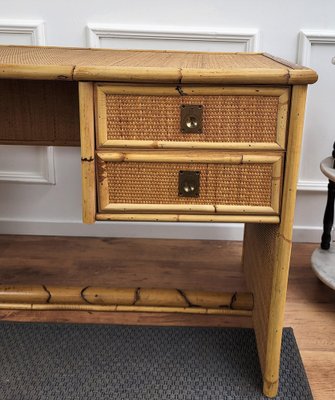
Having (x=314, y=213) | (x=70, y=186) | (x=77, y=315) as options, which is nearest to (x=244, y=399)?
(x=77, y=315)

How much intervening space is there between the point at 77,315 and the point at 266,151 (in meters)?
0.79

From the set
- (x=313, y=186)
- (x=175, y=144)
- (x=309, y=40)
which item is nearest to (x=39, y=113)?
(x=175, y=144)

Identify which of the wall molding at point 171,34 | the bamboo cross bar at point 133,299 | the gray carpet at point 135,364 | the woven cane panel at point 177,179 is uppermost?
the wall molding at point 171,34

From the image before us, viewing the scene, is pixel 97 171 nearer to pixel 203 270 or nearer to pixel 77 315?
pixel 77 315

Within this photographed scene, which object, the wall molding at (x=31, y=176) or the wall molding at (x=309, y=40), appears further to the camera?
the wall molding at (x=31, y=176)

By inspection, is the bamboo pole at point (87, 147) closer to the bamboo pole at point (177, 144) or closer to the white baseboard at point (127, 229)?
the bamboo pole at point (177, 144)

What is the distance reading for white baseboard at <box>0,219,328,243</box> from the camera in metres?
1.92

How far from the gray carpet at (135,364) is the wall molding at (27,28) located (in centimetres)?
98

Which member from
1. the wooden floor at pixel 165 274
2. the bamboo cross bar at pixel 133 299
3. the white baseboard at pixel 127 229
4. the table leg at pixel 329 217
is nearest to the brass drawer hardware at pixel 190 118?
the bamboo cross bar at pixel 133 299

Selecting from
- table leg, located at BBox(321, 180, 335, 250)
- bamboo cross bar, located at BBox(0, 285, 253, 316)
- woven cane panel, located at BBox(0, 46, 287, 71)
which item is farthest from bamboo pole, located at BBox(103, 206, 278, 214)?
table leg, located at BBox(321, 180, 335, 250)

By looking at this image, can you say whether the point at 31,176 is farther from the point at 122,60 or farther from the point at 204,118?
the point at 204,118

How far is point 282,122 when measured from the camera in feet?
3.08

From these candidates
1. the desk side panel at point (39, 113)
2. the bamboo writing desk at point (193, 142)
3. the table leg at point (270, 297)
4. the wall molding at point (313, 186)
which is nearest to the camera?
the bamboo writing desk at point (193, 142)

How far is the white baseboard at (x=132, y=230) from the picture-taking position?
1.92 meters
